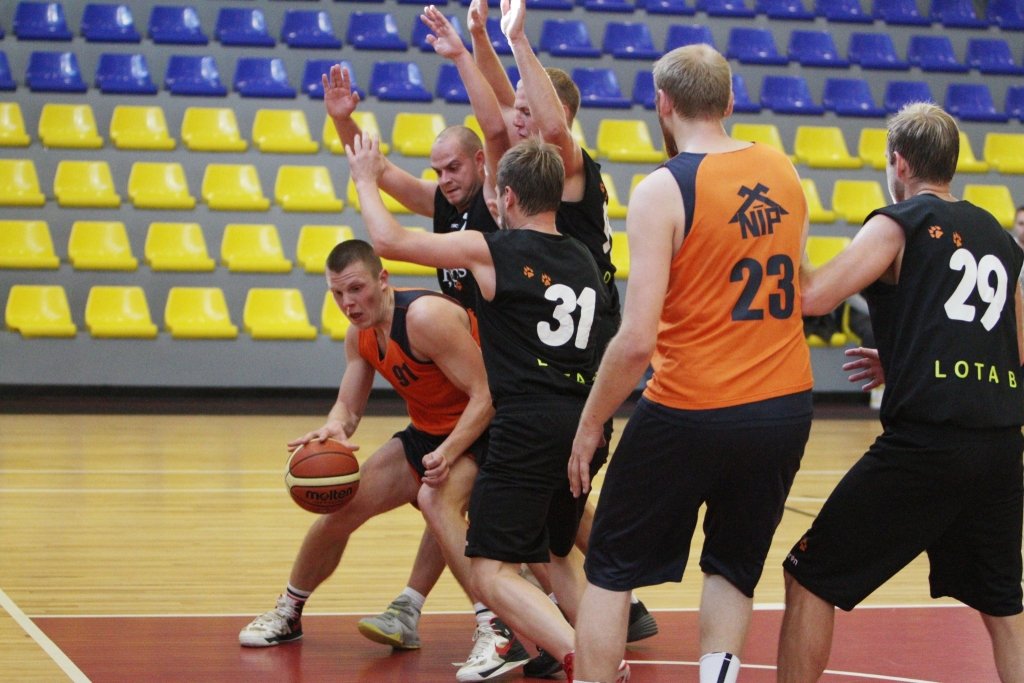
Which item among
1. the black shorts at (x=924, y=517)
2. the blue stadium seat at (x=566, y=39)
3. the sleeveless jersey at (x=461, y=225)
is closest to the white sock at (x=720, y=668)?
the black shorts at (x=924, y=517)

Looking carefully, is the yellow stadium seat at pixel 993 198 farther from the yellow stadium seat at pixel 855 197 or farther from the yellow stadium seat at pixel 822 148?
the yellow stadium seat at pixel 822 148

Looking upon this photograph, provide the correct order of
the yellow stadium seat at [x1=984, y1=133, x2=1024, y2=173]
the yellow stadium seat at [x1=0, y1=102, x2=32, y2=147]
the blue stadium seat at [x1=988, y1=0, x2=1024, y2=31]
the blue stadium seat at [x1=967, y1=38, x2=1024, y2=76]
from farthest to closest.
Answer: the blue stadium seat at [x1=988, y1=0, x2=1024, y2=31] < the blue stadium seat at [x1=967, y1=38, x2=1024, y2=76] < the yellow stadium seat at [x1=984, y1=133, x2=1024, y2=173] < the yellow stadium seat at [x1=0, y1=102, x2=32, y2=147]

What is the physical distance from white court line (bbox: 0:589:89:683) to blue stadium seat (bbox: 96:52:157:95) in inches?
295

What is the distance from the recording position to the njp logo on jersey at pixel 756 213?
2984 mm

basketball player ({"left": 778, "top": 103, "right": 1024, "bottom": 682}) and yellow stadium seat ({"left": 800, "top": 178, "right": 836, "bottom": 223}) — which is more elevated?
basketball player ({"left": 778, "top": 103, "right": 1024, "bottom": 682})

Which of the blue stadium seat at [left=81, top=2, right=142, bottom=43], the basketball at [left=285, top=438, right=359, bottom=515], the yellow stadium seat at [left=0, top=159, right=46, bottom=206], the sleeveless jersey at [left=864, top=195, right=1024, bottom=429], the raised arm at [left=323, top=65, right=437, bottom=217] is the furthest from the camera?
the blue stadium seat at [left=81, top=2, right=142, bottom=43]

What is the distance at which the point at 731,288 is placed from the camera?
2.99m

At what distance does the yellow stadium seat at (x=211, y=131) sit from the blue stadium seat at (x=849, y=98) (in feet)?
18.7

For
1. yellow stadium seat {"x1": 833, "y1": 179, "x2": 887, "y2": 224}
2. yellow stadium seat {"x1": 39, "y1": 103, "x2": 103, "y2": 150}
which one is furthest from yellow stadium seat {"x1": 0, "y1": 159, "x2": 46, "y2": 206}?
yellow stadium seat {"x1": 833, "y1": 179, "x2": 887, "y2": 224}

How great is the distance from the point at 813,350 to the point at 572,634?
843 centimetres

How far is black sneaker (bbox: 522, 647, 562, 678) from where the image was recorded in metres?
4.05

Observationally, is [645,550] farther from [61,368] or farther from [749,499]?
[61,368]

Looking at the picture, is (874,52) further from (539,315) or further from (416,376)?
(539,315)

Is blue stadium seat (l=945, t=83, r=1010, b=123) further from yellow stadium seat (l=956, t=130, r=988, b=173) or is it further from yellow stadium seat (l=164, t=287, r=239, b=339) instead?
yellow stadium seat (l=164, t=287, r=239, b=339)
